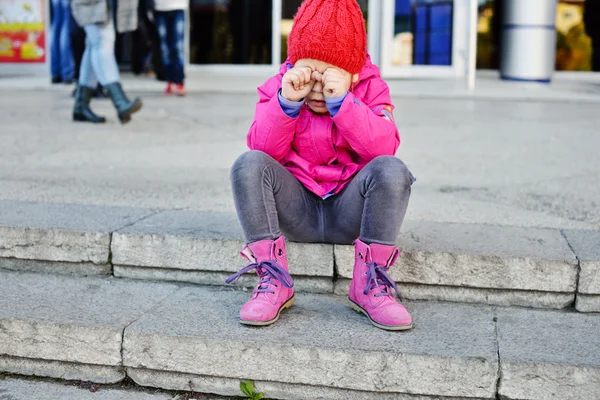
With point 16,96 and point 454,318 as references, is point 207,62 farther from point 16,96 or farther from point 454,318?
point 454,318

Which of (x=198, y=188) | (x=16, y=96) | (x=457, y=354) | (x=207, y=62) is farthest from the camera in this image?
(x=207, y=62)

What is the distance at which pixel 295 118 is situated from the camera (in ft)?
8.50

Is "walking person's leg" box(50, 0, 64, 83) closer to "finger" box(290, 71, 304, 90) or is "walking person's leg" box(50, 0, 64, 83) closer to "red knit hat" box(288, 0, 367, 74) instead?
"red knit hat" box(288, 0, 367, 74)

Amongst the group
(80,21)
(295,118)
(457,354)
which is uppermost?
(80,21)

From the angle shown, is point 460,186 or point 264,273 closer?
point 264,273

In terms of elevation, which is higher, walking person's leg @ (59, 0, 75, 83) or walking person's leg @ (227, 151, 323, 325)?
walking person's leg @ (59, 0, 75, 83)

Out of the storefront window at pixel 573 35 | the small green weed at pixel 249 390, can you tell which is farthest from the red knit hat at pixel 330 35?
the storefront window at pixel 573 35

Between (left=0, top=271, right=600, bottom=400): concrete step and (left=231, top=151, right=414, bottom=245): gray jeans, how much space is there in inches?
11.8

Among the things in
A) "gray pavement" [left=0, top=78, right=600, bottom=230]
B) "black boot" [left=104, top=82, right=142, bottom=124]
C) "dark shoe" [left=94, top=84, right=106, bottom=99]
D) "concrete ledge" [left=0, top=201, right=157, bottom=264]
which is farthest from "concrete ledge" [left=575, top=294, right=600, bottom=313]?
"dark shoe" [left=94, top=84, right=106, bottom=99]

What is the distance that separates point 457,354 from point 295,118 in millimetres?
880

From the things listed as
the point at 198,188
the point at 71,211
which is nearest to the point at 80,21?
the point at 198,188

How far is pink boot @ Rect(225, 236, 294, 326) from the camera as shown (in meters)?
2.58

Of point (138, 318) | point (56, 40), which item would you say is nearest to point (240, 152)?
point (138, 318)

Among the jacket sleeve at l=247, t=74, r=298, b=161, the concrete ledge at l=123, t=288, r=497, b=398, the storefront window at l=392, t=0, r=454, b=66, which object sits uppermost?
the storefront window at l=392, t=0, r=454, b=66
